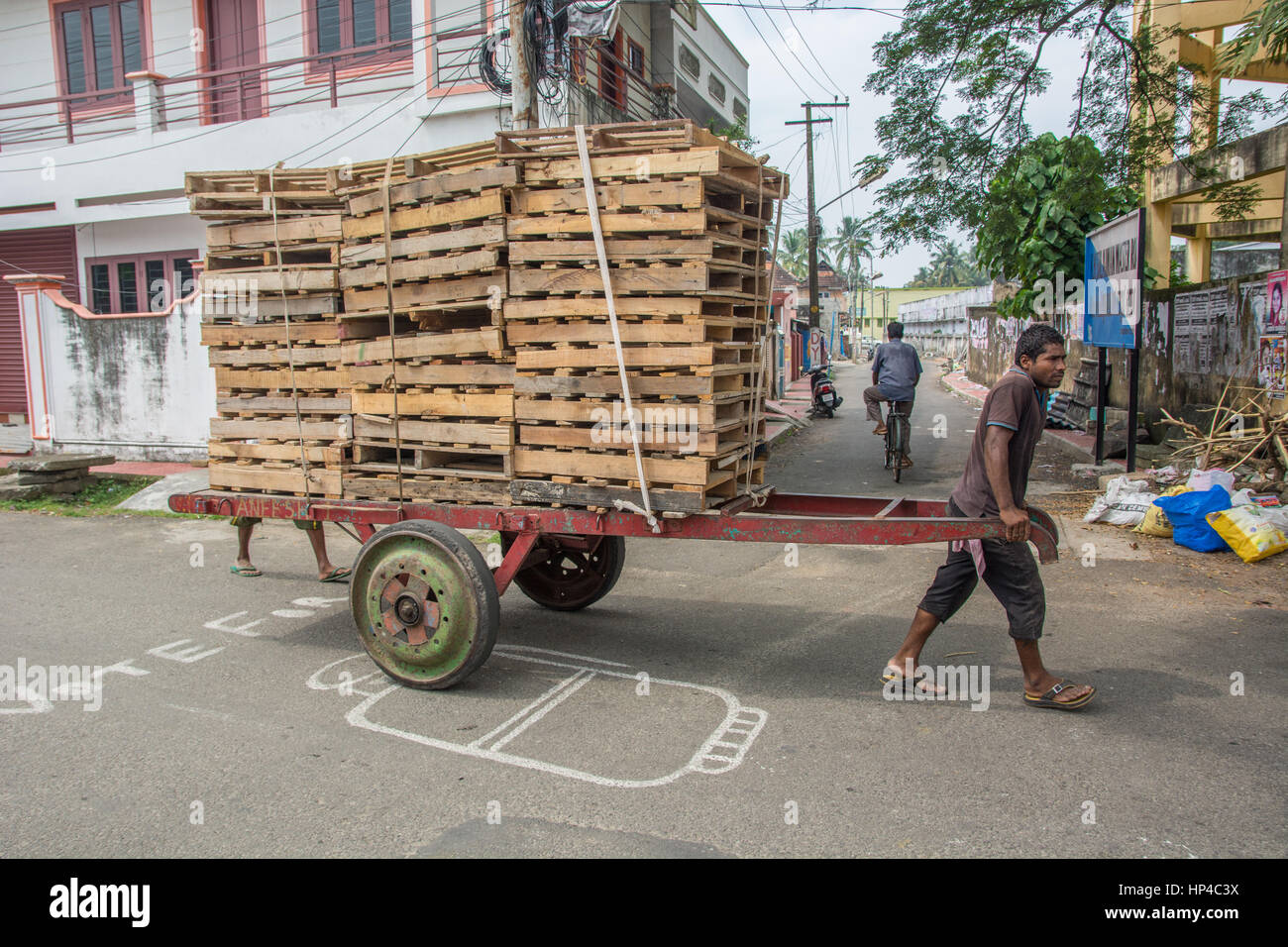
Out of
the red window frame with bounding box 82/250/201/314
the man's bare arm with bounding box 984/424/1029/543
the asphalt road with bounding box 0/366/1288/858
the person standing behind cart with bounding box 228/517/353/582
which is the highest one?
the red window frame with bounding box 82/250/201/314

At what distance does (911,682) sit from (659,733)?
1469 mm

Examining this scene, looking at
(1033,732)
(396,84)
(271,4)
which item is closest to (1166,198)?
(396,84)

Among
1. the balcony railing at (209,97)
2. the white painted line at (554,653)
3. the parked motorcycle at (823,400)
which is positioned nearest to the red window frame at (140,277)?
the balcony railing at (209,97)

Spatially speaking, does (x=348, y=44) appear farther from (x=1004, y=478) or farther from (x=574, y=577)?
(x=1004, y=478)

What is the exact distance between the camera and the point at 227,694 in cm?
502

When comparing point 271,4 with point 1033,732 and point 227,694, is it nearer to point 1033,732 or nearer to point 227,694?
point 227,694

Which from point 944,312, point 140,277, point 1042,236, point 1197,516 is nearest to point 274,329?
point 1197,516

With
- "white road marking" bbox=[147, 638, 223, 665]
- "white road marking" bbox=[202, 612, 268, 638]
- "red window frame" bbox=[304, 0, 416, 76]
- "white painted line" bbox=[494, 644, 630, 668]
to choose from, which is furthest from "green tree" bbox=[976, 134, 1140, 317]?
"white road marking" bbox=[147, 638, 223, 665]

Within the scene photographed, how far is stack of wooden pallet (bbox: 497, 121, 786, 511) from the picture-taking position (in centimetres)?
443

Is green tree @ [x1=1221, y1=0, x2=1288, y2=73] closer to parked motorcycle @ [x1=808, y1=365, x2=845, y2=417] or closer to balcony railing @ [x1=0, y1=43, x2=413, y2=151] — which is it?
balcony railing @ [x1=0, y1=43, x2=413, y2=151]

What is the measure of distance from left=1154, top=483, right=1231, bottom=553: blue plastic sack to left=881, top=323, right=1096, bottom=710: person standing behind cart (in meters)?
3.95

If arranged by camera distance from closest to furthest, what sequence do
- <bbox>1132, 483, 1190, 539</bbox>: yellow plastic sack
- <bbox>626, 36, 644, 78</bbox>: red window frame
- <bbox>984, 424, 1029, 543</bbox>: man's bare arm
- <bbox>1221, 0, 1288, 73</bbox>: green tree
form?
<bbox>984, 424, 1029, 543</bbox>: man's bare arm, <bbox>1221, 0, 1288, 73</bbox>: green tree, <bbox>1132, 483, 1190, 539</bbox>: yellow plastic sack, <bbox>626, 36, 644, 78</bbox>: red window frame

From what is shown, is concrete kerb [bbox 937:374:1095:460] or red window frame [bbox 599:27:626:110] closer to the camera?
concrete kerb [bbox 937:374:1095:460]

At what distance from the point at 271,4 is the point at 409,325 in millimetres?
12158
